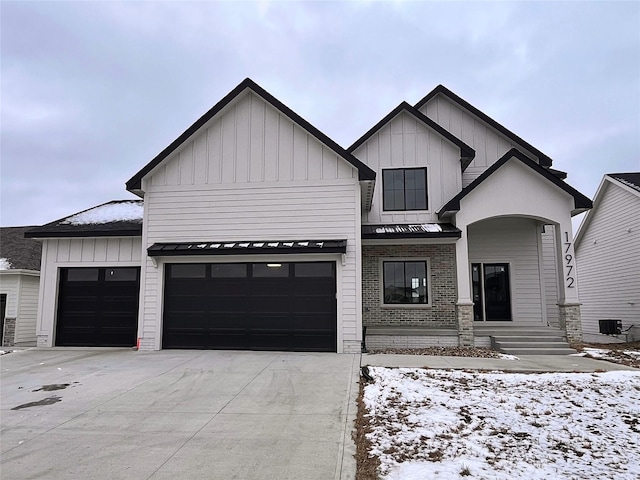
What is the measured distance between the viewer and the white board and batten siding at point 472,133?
52.3ft

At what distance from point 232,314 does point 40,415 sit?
5732 mm

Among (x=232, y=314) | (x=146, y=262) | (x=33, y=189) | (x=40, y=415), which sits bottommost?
(x=40, y=415)

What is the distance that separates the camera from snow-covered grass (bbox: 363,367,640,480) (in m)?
4.18

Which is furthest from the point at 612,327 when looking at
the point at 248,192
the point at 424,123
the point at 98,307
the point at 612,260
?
the point at 98,307

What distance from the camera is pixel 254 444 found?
5.05m

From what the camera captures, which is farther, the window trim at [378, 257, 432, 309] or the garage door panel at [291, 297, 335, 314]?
the window trim at [378, 257, 432, 309]

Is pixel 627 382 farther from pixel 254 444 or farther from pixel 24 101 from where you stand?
pixel 24 101

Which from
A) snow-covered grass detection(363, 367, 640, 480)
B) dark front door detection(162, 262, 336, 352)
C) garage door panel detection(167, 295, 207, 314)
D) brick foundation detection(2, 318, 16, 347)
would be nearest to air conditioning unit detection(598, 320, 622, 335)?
snow-covered grass detection(363, 367, 640, 480)

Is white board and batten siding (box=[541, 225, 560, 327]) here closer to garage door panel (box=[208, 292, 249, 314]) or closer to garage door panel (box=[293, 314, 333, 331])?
garage door panel (box=[293, 314, 333, 331])

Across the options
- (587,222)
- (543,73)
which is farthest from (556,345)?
(543,73)

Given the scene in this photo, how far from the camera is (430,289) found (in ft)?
46.1

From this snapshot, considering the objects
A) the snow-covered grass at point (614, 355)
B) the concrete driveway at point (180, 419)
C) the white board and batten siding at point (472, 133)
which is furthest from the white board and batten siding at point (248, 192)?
the white board and batten siding at point (472, 133)

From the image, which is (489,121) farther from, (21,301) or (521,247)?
(21,301)

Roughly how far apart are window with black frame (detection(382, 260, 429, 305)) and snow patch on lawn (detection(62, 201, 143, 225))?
8.87 meters
